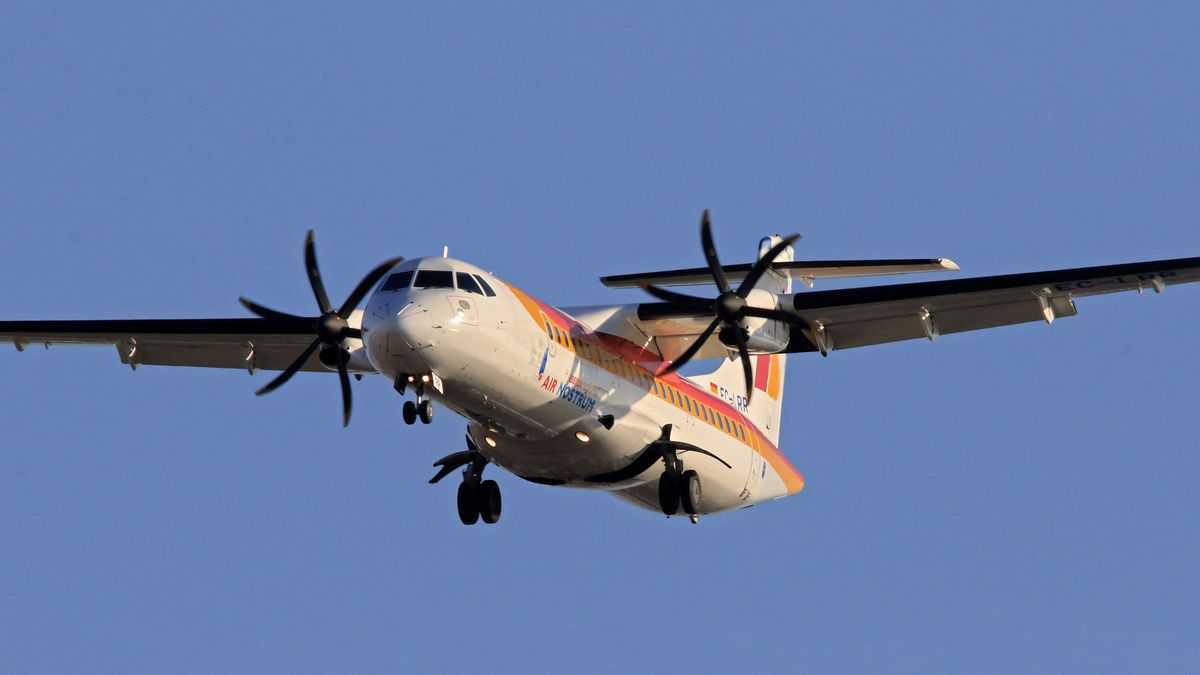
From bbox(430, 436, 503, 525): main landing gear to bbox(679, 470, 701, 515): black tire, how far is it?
8.37 feet

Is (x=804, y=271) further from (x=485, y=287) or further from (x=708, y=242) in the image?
(x=485, y=287)

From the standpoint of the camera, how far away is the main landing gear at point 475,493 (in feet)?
76.6

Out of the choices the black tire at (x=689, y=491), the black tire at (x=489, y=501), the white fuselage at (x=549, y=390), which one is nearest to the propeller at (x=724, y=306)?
the white fuselage at (x=549, y=390)

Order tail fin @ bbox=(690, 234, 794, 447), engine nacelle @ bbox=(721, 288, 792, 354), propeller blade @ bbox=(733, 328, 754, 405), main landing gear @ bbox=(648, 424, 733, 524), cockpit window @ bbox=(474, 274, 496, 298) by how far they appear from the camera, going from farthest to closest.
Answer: tail fin @ bbox=(690, 234, 794, 447) < main landing gear @ bbox=(648, 424, 733, 524) < engine nacelle @ bbox=(721, 288, 792, 354) < propeller blade @ bbox=(733, 328, 754, 405) < cockpit window @ bbox=(474, 274, 496, 298)

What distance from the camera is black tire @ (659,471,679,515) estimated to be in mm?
22953

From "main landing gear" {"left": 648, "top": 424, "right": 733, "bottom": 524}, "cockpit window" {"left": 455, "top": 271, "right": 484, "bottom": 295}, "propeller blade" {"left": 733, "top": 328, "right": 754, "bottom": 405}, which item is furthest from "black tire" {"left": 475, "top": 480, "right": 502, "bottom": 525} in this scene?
"cockpit window" {"left": 455, "top": 271, "right": 484, "bottom": 295}

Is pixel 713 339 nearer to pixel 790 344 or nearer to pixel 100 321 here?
pixel 790 344

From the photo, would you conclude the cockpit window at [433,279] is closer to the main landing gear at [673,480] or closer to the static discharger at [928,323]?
the main landing gear at [673,480]

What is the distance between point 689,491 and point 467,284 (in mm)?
5073

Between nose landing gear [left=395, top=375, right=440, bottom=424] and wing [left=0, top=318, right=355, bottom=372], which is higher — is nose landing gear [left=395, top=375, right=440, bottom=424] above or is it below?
below

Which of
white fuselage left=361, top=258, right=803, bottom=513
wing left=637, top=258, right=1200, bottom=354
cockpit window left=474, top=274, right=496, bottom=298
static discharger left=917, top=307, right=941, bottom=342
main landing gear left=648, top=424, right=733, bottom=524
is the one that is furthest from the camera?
main landing gear left=648, top=424, right=733, bottom=524

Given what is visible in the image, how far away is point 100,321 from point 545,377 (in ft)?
23.2

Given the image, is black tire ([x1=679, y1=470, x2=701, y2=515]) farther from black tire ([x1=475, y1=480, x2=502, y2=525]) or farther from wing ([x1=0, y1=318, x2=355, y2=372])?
wing ([x1=0, y1=318, x2=355, y2=372])

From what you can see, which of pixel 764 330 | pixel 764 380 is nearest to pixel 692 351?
pixel 764 330
